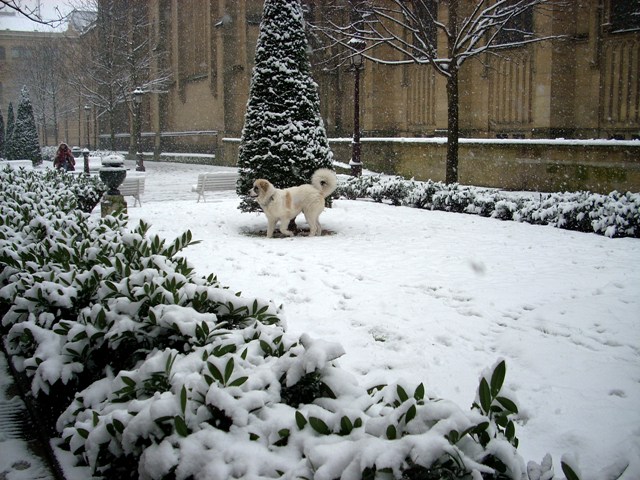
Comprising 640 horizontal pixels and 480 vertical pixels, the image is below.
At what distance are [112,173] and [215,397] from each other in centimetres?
1144

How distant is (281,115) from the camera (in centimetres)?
1088

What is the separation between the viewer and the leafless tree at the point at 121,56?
118ft

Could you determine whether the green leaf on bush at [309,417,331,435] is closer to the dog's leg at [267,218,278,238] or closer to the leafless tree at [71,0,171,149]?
the dog's leg at [267,218,278,238]

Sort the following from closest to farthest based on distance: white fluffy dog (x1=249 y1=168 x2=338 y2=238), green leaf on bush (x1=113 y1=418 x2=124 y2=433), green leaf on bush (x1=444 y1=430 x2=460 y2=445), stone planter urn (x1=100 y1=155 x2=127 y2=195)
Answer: green leaf on bush (x1=444 y1=430 x2=460 y2=445) → green leaf on bush (x1=113 y1=418 x2=124 y2=433) → white fluffy dog (x1=249 y1=168 x2=338 y2=238) → stone planter urn (x1=100 y1=155 x2=127 y2=195)

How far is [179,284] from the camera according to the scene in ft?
10.1

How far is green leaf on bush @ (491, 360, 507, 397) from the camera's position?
1.82 m

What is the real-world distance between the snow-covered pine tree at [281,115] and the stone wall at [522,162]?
883 cm

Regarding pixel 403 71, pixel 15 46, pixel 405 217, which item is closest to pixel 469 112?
pixel 403 71

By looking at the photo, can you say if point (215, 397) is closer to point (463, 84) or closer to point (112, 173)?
point (112, 173)

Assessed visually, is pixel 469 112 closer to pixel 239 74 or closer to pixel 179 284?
pixel 239 74

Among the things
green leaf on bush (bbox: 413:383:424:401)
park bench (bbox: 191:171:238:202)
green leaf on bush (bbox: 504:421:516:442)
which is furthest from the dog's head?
green leaf on bush (bbox: 504:421:516:442)

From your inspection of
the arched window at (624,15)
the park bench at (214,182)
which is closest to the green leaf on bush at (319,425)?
the park bench at (214,182)

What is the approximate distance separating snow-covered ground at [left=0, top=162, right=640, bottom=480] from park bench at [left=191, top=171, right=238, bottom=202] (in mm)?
4872

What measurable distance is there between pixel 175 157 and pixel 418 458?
129 ft
